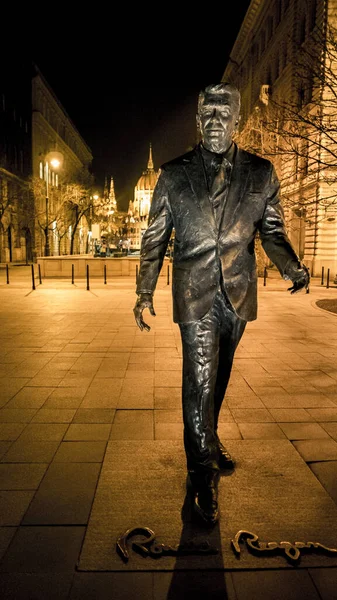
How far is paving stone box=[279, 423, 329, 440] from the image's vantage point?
4.28 metres

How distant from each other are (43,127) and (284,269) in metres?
60.1

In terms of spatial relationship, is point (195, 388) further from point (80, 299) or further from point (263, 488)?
point (80, 299)

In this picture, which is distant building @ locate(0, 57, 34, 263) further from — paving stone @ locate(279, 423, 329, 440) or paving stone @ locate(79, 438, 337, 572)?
paving stone @ locate(79, 438, 337, 572)

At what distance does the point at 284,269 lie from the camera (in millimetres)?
3131

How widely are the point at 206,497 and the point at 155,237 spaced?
1.71 meters

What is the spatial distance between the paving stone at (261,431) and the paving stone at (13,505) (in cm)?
200

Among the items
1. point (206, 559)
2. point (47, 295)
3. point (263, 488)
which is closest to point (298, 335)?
point (263, 488)

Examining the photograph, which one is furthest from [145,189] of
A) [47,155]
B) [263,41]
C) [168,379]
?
[168,379]

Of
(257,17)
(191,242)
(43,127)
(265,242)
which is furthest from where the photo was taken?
(43,127)

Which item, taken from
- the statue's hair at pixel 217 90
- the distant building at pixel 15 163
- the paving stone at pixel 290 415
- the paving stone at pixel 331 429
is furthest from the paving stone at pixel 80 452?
the distant building at pixel 15 163

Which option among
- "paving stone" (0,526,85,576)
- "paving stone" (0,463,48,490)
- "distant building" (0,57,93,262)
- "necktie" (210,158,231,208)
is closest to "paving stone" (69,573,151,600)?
"paving stone" (0,526,85,576)

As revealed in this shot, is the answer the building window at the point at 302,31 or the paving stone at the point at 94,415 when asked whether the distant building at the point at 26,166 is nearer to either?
the building window at the point at 302,31

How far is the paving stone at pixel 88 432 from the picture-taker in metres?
4.25

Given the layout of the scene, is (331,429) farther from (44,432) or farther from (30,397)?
(30,397)
